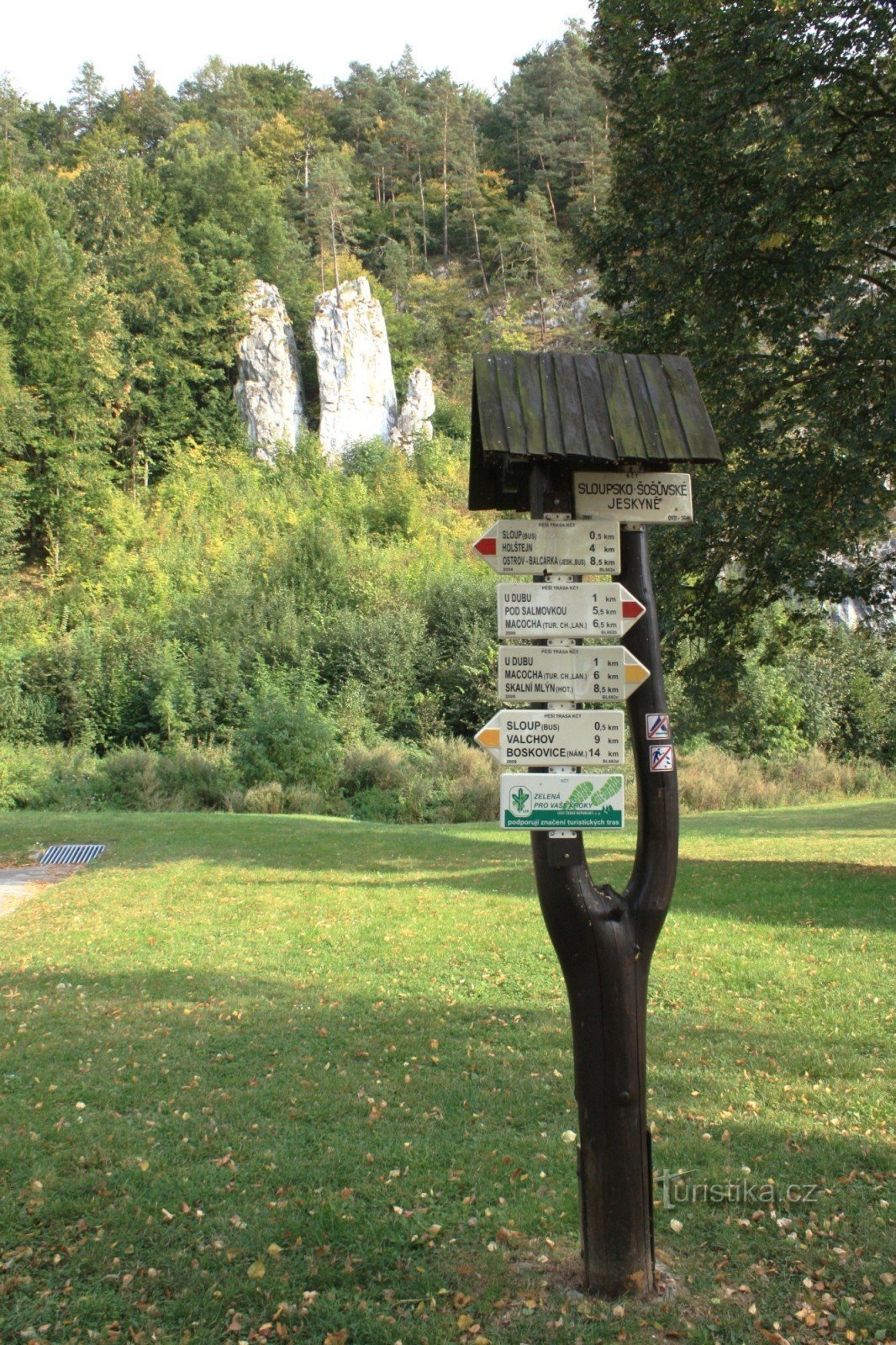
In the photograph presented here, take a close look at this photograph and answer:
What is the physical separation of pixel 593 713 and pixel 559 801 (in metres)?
0.34

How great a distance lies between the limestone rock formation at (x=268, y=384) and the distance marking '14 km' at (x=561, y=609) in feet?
168

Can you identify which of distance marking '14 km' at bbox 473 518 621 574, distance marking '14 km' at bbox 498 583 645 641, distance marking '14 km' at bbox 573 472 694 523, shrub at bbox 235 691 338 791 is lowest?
shrub at bbox 235 691 338 791

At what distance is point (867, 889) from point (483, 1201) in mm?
8525

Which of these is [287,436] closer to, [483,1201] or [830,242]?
[830,242]

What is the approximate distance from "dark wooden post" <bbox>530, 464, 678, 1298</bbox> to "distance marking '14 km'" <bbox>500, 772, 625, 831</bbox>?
87 mm

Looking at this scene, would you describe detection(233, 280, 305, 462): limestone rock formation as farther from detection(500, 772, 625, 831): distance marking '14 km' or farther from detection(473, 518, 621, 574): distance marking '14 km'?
detection(500, 772, 625, 831): distance marking '14 km'

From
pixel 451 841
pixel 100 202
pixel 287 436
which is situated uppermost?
Answer: pixel 100 202

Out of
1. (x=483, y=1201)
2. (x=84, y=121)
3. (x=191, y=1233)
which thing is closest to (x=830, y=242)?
(x=483, y=1201)

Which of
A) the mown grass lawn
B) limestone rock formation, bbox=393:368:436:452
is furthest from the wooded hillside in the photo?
the mown grass lawn

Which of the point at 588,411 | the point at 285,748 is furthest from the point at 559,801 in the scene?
the point at 285,748

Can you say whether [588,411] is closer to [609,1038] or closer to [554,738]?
[554,738]

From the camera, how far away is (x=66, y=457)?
4378 centimetres

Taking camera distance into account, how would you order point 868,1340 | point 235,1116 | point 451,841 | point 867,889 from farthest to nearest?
point 451,841
point 867,889
point 235,1116
point 868,1340

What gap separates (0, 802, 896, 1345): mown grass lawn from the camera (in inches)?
146
